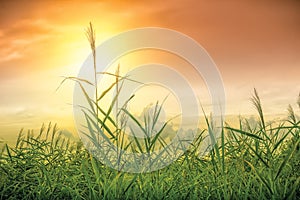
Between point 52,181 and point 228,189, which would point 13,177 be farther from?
point 228,189

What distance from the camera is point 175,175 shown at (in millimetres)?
2693

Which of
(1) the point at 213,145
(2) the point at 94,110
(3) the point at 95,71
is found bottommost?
(1) the point at 213,145

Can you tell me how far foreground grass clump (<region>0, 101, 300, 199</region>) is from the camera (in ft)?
8.01

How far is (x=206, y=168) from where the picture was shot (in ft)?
9.09

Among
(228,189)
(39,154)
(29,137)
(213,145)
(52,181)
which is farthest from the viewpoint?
(29,137)

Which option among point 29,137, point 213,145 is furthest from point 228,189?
point 29,137

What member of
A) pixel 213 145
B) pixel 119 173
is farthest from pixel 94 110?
pixel 213 145

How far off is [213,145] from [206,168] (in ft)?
0.73

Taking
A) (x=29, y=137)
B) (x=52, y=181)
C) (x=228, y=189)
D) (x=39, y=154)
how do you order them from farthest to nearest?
(x=29, y=137), (x=39, y=154), (x=52, y=181), (x=228, y=189)

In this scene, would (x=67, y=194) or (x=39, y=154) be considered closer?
(x=67, y=194)

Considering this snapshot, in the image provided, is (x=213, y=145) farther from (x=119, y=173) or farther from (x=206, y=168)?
(x=119, y=173)

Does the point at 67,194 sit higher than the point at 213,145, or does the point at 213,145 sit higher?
the point at 213,145

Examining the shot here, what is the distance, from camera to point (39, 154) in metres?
3.25

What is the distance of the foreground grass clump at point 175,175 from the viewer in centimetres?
244
